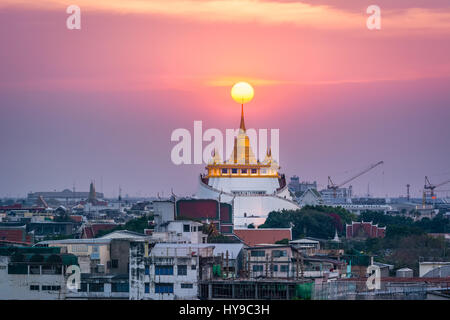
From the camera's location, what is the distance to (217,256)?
35.7 m

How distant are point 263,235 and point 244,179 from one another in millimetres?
14760

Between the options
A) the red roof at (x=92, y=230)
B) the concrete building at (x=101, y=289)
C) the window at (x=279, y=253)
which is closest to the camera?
the concrete building at (x=101, y=289)

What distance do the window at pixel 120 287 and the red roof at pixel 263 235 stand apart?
21.8 metres

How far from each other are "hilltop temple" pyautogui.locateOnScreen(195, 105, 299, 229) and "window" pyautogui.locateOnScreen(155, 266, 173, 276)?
36.0 meters

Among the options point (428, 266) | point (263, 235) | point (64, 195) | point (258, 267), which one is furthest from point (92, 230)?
point (64, 195)

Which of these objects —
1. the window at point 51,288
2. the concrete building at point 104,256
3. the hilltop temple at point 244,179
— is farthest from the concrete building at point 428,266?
the hilltop temple at point 244,179

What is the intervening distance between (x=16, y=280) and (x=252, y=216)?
1333 inches

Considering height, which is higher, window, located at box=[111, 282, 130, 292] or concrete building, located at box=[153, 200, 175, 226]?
concrete building, located at box=[153, 200, 175, 226]

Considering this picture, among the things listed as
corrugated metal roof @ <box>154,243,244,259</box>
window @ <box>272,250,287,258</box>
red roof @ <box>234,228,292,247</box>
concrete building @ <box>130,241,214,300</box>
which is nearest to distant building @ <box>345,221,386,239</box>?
red roof @ <box>234,228,292,247</box>

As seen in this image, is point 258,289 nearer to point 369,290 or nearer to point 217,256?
point 369,290

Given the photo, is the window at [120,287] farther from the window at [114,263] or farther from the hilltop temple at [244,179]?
the hilltop temple at [244,179]

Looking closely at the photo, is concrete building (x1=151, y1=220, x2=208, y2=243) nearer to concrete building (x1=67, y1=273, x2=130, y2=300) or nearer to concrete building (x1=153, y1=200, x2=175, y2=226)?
concrete building (x1=153, y1=200, x2=175, y2=226)

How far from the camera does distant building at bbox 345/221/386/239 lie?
62719mm

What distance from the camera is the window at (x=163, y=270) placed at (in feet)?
106
